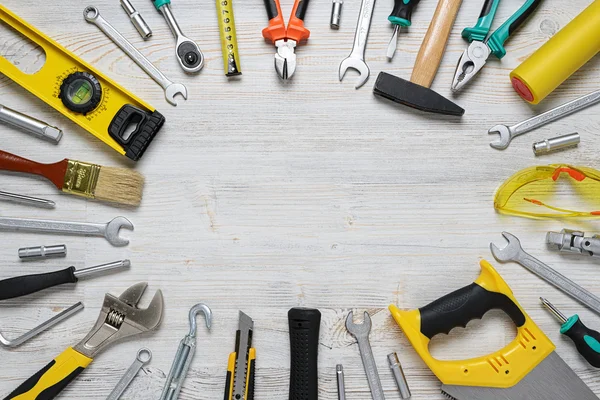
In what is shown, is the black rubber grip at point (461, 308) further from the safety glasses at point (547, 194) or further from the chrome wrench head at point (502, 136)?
the chrome wrench head at point (502, 136)

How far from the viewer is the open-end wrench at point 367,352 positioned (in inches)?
52.1

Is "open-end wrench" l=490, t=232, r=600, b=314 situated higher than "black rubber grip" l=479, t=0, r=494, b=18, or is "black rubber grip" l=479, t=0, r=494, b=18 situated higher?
"black rubber grip" l=479, t=0, r=494, b=18

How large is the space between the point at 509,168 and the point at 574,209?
6.5 inches

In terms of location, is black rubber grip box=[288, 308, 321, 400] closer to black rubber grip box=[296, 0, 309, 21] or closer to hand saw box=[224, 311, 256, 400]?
hand saw box=[224, 311, 256, 400]

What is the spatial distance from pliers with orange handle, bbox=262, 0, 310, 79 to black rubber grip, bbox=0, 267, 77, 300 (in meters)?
0.63

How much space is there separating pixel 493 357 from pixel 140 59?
3.18 feet

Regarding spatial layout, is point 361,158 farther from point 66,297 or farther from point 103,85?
point 66,297

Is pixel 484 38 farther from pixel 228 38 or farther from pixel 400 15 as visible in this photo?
pixel 228 38

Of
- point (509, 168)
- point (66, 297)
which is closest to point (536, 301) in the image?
point (509, 168)

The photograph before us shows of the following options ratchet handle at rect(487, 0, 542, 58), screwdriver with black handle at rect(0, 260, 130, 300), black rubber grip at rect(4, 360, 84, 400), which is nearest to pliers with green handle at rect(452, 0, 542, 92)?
ratchet handle at rect(487, 0, 542, 58)

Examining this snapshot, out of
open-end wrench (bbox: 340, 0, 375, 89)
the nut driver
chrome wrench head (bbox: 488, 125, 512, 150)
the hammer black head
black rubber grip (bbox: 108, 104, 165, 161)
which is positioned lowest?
the nut driver

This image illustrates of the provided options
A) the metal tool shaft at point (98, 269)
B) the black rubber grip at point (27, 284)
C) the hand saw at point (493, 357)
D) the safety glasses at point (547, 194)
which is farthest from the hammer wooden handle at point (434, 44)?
the black rubber grip at point (27, 284)

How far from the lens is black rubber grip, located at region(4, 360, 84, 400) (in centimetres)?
129

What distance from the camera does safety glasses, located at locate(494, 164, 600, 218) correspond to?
137cm
